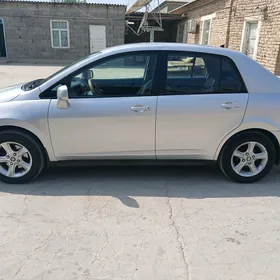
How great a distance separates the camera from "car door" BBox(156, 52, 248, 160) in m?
3.25

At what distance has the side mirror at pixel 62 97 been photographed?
304 cm

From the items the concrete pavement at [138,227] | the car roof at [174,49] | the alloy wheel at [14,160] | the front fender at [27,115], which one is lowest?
the concrete pavement at [138,227]

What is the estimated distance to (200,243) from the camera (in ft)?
8.17

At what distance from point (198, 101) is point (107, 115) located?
1.08 metres

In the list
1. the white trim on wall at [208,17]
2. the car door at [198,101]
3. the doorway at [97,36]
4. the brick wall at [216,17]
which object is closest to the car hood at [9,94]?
the car door at [198,101]

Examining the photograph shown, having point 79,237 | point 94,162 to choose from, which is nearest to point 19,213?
point 79,237

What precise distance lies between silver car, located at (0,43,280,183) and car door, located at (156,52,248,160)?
12 millimetres

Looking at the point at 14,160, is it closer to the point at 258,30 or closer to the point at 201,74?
the point at 201,74

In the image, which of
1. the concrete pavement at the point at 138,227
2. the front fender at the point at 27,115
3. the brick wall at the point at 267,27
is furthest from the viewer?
the brick wall at the point at 267,27

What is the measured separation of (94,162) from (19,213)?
3.34ft

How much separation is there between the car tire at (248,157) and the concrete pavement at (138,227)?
0.16 m

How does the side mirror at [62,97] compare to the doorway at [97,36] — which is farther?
the doorway at [97,36]

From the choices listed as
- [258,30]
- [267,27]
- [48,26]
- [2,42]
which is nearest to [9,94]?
[267,27]

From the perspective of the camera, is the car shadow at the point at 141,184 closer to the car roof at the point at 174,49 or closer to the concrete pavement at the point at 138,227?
the concrete pavement at the point at 138,227
